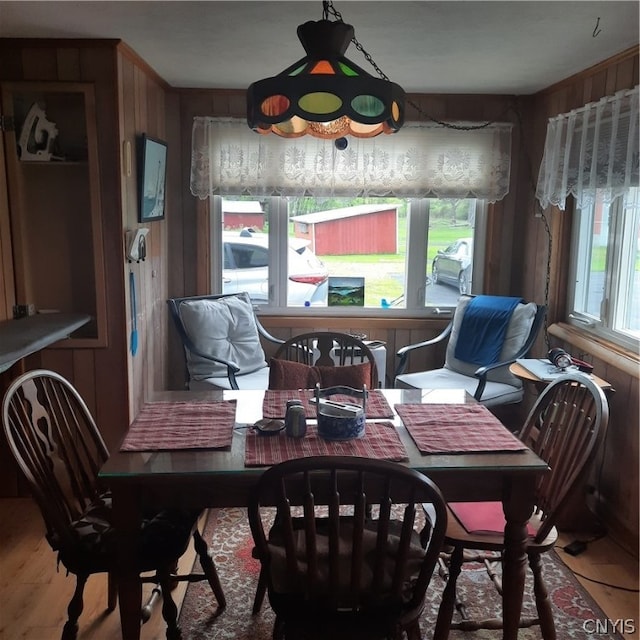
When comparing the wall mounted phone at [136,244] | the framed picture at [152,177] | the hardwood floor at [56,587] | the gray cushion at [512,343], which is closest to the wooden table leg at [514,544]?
the hardwood floor at [56,587]

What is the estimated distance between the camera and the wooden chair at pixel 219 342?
3742mm

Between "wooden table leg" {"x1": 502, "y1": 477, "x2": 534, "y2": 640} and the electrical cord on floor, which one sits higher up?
"wooden table leg" {"x1": 502, "y1": 477, "x2": 534, "y2": 640}

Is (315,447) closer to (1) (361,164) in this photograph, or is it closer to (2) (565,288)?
(2) (565,288)

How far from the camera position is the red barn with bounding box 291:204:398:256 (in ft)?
13.9

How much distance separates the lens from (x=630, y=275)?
Result: 3.04 metres

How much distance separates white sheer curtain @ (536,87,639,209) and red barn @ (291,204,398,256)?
104 cm

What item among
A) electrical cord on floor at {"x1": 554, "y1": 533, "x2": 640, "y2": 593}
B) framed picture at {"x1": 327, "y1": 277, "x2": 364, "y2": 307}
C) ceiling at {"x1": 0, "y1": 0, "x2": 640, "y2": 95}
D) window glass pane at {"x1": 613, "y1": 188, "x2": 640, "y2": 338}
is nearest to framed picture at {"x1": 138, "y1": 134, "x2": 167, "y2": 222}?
ceiling at {"x1": 0, "y1": 0, "x2": 640, "y2": 95}

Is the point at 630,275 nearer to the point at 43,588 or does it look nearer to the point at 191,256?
the point at 191,256

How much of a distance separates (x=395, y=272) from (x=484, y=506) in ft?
7.87

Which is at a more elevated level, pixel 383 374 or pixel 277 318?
pixel 277 318

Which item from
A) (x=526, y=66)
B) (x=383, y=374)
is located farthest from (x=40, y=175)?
(x=526, y=66)

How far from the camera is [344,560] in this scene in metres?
1.75

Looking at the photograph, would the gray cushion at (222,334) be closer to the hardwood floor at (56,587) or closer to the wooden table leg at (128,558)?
the hardwood floor at (56,587)

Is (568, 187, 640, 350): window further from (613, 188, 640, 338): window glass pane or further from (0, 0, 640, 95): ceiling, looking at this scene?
(0, 0, 640, 95): ceiling
